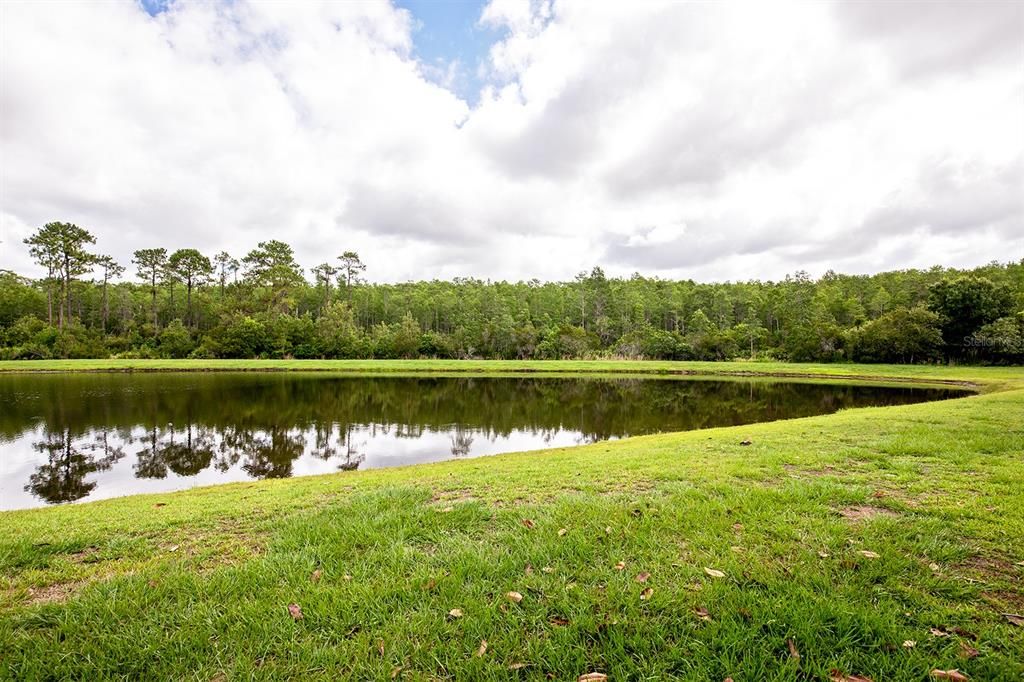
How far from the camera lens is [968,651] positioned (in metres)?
2.90

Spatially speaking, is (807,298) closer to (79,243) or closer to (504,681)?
(504,681)

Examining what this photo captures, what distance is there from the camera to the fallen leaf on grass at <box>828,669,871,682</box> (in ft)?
8.91

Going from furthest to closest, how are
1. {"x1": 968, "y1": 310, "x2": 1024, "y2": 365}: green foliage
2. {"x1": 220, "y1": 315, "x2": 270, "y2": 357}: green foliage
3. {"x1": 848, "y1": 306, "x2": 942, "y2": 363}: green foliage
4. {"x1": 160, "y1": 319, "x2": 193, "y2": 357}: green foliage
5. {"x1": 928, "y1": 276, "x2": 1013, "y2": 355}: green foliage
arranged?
{"x1": 160, "y1": 319, "x2": 193, "y2": 357}: green foliage → {"x1": 220, "y1": 315, "x2": 270, "y2": 357}: green foliage → {"x1": 848, "y1": 306, "x2": 942, "y2": 363}: green foliage → {"x1": 928, "y1": 276, "x2": 1013, "y2": 355}: green foliage → {"x1": 968, "y1": 310, "x2": 1024, "y2": 365}: green foliage

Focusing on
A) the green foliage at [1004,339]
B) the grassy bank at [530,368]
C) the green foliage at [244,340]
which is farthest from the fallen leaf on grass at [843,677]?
the green foliage at [244,340]

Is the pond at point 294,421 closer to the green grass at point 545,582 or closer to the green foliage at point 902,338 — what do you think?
the green grass at point 545,582

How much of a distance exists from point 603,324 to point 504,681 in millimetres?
89261

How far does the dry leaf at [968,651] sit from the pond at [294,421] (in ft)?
42.2

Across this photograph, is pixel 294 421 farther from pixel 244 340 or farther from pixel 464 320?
pixel 464 320

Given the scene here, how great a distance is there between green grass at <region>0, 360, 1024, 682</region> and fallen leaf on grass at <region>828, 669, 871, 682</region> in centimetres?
5

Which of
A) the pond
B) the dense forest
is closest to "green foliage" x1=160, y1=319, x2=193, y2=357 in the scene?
the dense forest

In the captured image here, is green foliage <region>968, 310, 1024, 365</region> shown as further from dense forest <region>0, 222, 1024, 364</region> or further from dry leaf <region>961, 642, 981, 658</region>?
dry leaf <region>961, 642, 981, 658</region>

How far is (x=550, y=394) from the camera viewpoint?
3362cm

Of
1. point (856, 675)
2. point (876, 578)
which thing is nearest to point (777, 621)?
point (856, 675)

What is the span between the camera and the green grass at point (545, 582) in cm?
296
